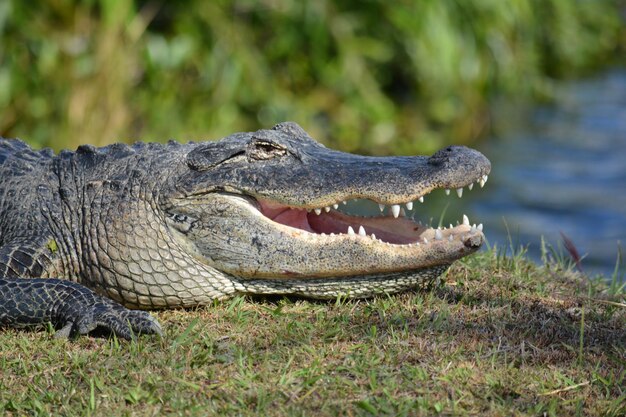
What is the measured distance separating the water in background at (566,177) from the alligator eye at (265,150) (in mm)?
5044

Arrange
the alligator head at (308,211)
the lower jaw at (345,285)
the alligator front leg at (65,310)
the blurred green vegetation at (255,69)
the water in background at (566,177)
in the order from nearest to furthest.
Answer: the alligator front leg at (65,310)
the alligator head at (308,211)
the lower jaw at (345,285)
the blurred green vegetation at (255,69)
the water in background at (566,177)

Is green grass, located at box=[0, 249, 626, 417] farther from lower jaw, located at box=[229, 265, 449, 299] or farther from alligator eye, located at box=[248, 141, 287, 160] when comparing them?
alligator eye, located at box=[248, 141, 287, 160]

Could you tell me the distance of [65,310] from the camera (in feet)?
12.9

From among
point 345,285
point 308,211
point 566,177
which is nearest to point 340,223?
point 308,211

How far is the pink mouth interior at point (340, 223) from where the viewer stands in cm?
418

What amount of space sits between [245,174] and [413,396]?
137 cm

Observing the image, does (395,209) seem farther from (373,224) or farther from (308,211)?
(308,211)

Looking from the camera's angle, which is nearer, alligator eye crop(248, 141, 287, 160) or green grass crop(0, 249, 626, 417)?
green grass crop(0, 249, 626, 417)

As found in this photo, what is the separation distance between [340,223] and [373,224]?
169mm

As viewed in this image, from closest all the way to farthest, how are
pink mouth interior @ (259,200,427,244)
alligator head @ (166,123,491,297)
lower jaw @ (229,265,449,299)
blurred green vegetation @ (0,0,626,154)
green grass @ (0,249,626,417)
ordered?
green grass @ (0,249,626,417), alligator head @ (166,123,491,297), lower jaw @ (229,265,449,299), pink mouth interior @ (259,200,427,244), blurred green vegetation @ (0,0,626,154)

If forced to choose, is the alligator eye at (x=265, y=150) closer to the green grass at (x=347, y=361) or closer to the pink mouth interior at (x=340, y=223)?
the pink mouth interior at (x=340, y=223)

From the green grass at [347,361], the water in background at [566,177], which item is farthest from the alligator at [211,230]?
the water in background at [566,177]

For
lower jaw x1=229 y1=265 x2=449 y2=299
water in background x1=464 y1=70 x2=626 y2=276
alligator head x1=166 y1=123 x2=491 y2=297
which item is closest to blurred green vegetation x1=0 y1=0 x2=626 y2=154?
water in background x1=464 y1=70 x2=626 y2=276

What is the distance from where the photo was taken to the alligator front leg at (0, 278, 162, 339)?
3817mm
